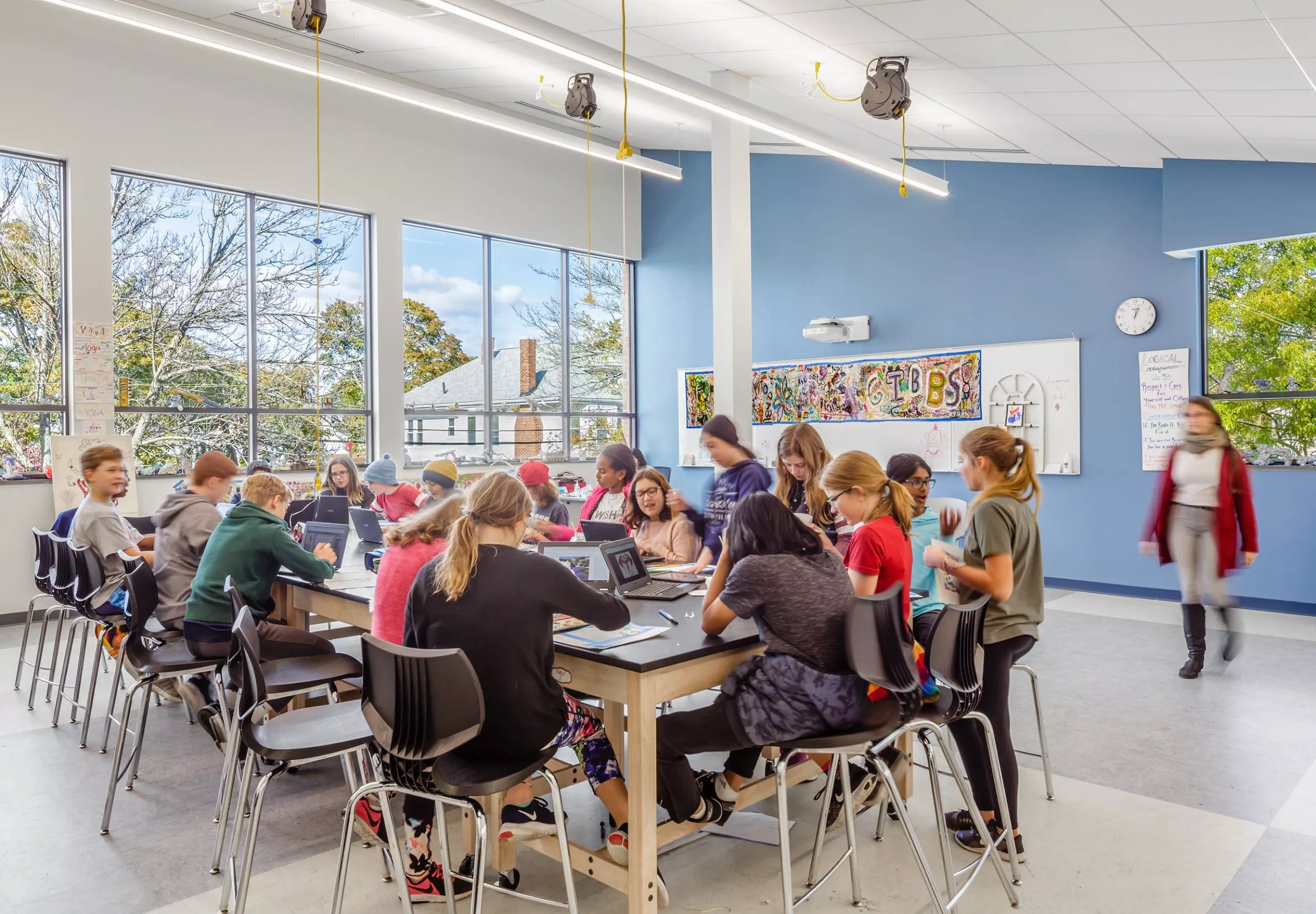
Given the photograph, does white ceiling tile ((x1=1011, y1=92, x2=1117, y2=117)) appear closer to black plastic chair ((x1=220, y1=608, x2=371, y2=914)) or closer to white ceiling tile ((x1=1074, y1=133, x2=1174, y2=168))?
white ceiling tile ((x1=1074, y1=133, x2=1174, y2=168))

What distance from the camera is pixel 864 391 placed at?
8188 mm

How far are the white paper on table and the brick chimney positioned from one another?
21.8 feet

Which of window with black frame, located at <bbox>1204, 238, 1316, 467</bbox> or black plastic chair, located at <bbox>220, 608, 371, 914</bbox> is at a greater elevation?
window with black frame, located at <bbox>1204, 238, 1316, 467</bbox>

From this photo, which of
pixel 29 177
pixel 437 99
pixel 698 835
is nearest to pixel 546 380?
pixel 437 99

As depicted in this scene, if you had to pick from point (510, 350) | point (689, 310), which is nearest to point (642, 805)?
point (510, 350)

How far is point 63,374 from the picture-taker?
6.27 meters

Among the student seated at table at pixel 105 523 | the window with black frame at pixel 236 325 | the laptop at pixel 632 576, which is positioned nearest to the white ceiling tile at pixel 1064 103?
the laptop at pixel 632 576

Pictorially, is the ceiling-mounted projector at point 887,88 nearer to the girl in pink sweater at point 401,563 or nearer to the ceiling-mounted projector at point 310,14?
the ceiling-mounted projector at point 310,14

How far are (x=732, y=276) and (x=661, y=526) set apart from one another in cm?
311

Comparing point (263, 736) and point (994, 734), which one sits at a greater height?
point (263, 736)

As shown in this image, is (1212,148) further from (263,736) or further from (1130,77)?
(263,736)

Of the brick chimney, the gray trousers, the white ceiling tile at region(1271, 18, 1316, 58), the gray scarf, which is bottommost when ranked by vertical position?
the gray trousers

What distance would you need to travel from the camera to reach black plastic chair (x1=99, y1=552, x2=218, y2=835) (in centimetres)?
300

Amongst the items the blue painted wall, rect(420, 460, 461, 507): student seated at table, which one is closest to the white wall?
the blue painted wall
